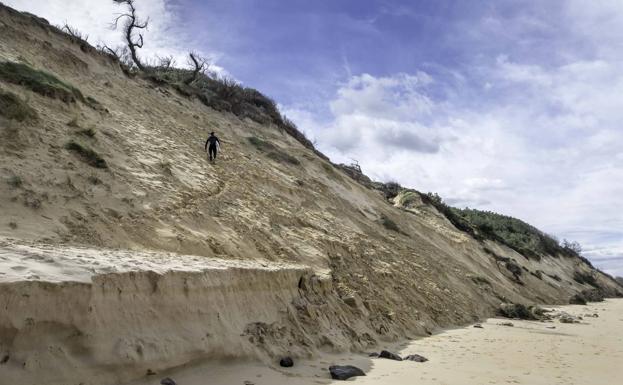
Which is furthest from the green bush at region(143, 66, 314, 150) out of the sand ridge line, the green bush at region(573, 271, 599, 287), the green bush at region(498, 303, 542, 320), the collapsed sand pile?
the green bush at region(573, 271, 599, 287)

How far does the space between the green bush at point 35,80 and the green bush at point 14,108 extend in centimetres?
157

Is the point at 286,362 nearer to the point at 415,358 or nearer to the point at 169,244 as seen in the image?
the point at 415,358

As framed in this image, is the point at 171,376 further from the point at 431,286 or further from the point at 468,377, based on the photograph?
the point at 431,286

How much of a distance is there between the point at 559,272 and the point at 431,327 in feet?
85.9

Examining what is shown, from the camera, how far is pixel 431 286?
48.7 feet

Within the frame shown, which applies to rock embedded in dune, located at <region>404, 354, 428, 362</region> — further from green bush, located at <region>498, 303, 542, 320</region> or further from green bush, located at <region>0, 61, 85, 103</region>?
green bush, located at <region>0, 61, 85, 103</region>

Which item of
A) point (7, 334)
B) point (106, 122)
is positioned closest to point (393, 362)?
point (7, 334)

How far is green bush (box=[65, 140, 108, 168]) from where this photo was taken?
404 inches

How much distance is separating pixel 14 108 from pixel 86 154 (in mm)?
1598

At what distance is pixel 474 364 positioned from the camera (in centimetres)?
849

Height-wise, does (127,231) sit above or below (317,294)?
above

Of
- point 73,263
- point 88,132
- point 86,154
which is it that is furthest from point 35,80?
point 73,263

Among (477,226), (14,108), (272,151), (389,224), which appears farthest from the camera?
(477,226)

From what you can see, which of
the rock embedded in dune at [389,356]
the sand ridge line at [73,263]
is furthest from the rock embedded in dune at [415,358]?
the sand ridge line at [73,263]
